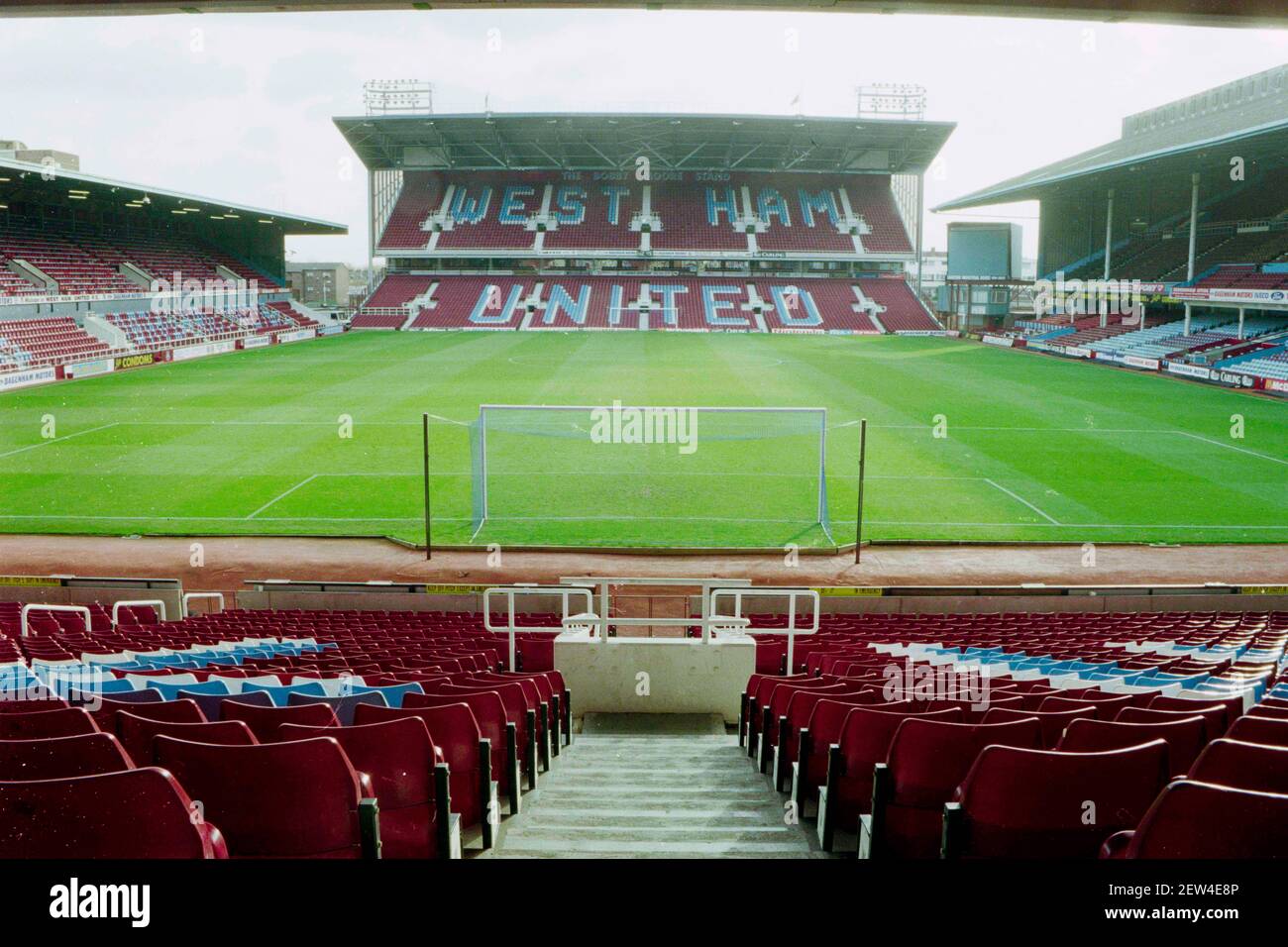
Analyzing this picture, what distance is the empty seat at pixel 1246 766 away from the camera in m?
2.85

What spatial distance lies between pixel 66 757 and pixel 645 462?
75.2 feet

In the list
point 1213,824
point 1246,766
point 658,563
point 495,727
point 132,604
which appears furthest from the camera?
point 658,563

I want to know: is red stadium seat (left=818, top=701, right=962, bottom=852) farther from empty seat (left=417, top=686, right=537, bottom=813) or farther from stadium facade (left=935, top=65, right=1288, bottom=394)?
stadium facade (left=935, top=65, right=1288, bottom=394)

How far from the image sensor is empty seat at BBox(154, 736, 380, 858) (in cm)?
313

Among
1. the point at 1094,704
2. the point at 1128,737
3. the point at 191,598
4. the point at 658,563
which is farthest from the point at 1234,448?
the point at 1128,737

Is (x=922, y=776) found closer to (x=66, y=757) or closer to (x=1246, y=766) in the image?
(x=1246, y=766)

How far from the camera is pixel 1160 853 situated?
236 centimetres

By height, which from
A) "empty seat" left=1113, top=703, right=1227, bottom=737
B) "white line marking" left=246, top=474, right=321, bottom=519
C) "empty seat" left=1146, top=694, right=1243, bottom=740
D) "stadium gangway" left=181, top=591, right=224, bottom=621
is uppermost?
"empty seat" left=1113, top=703, right=1227, bottom=737

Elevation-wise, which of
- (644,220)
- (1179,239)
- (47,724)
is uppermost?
(644,220)

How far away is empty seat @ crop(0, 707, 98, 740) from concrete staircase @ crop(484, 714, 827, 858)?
180 centimetres

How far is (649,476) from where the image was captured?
24.2 metres

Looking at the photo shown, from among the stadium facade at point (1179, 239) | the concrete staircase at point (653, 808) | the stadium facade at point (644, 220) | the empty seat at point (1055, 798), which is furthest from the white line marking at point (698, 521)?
the stadium facade at point (644, 220)

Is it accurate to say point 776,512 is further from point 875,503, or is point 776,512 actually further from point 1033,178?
point 1033,178

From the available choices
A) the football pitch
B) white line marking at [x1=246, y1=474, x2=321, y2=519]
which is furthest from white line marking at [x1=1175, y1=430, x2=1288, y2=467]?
white line marking at [x1=246, y1=474, x2=321, y2=519]
